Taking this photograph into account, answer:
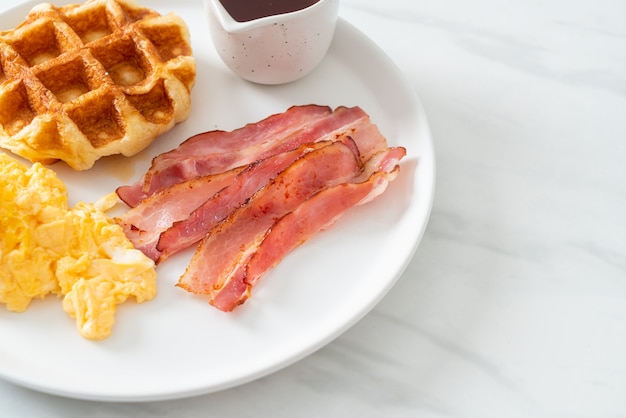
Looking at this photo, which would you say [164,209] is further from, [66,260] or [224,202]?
[66,260]

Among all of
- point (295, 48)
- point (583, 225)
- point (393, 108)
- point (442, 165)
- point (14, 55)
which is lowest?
point (583, 225)

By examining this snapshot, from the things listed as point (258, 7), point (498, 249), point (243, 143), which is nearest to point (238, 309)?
point (243, 143)

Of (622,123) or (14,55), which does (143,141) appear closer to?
(14,55)

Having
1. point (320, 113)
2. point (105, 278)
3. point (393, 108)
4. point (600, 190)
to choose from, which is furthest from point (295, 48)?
point (600, 190)

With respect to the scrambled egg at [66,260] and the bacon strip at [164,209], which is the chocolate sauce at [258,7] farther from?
the scrambled egg at [66,260]

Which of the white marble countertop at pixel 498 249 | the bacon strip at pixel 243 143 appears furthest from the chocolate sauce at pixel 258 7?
the white marble countertop at pixel 498 249

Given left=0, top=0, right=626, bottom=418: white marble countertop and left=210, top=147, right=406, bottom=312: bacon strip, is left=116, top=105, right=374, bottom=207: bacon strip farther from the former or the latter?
left=0, top=0, right=626, bottom=418: white marble countertop

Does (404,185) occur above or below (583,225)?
above

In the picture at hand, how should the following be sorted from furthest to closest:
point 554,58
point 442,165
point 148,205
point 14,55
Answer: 1. point 554,58
2. point 442,165
3. point 14,55
4. point 148,205
